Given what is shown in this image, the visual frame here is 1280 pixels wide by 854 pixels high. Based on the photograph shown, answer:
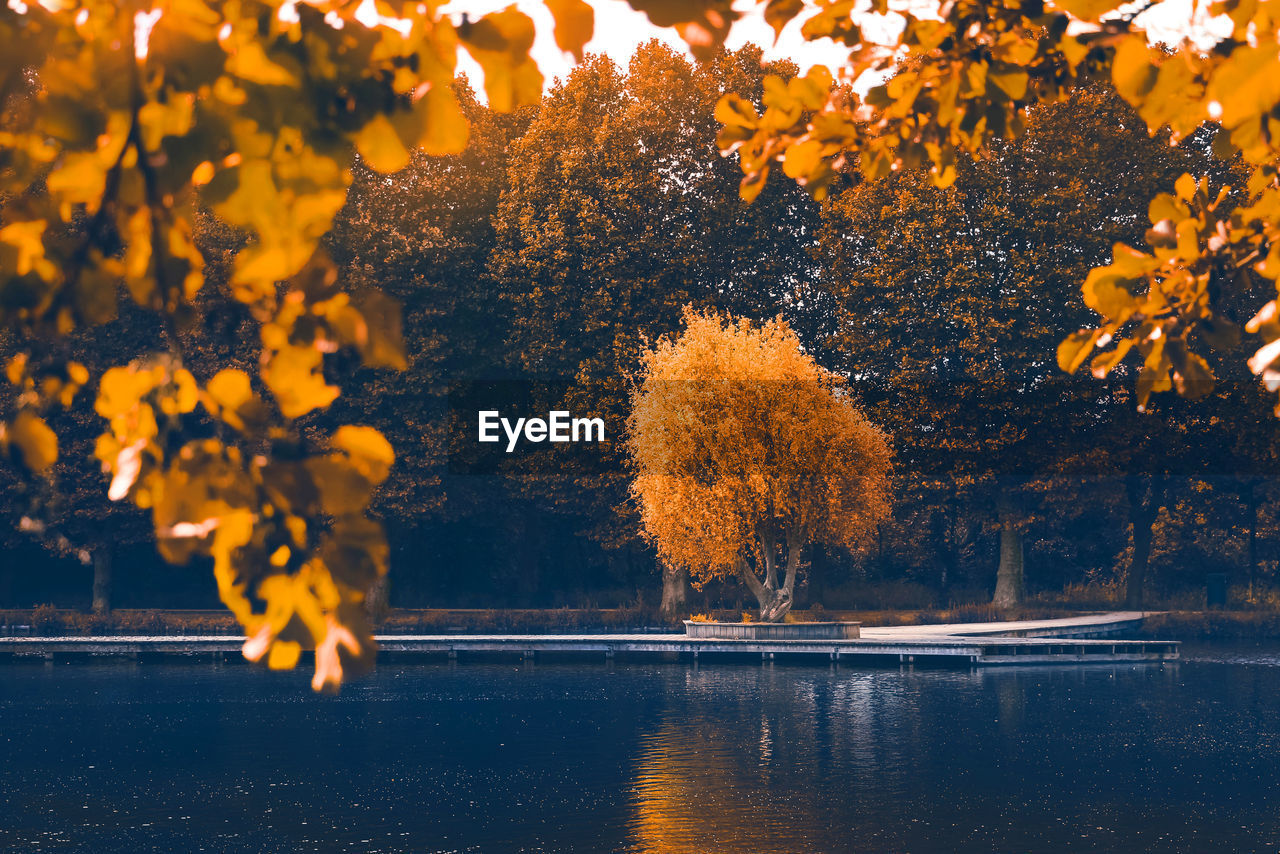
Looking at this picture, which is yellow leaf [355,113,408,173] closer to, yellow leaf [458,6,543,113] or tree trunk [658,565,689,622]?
yellow leaf [458,6,543,113]

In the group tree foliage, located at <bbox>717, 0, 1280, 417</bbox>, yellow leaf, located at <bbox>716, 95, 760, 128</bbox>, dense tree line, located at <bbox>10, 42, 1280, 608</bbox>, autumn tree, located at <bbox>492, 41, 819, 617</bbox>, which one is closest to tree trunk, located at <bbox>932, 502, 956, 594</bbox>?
dense tree line, located at <bbox>10, 42, 1280, 608</bbox>

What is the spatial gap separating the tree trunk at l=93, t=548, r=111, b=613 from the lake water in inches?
422

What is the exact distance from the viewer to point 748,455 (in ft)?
108

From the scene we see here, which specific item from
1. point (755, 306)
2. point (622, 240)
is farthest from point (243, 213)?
point (755, 306)

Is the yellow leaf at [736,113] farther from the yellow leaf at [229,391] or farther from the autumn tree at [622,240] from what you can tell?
the autumn tree at [622,240]

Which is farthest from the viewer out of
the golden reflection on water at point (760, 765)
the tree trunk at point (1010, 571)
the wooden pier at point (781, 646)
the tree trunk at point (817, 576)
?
the tree trunk at point (817, 576)

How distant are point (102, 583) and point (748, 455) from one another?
22.2 meters

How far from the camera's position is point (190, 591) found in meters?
46.8

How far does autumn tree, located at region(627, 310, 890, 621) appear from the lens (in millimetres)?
33000

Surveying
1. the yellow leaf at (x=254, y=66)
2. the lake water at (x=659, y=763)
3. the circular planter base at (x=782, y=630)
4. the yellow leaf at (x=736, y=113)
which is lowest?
the lake water at (x=659, y=763)

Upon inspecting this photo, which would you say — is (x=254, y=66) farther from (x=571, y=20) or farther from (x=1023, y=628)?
(x=1023, y=628)

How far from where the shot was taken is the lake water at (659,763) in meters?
16.2

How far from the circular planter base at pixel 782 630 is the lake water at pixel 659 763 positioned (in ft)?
8.37

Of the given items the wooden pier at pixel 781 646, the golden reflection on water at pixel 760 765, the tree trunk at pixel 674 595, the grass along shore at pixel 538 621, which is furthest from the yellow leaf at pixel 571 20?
the tree trunk at pixel 674 595
